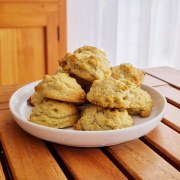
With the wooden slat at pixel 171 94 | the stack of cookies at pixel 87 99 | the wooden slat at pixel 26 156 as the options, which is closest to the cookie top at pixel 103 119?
the stack of cookies at pixel 87 99

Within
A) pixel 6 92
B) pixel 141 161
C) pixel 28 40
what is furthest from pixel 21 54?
pixel 141 161

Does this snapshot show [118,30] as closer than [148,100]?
No

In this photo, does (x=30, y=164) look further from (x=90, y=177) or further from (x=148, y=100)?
(x=148, y=100)

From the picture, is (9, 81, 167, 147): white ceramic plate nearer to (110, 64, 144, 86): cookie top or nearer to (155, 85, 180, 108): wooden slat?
(110, 64, 144, 86): cookie top

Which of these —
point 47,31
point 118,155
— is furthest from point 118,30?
point 118,155

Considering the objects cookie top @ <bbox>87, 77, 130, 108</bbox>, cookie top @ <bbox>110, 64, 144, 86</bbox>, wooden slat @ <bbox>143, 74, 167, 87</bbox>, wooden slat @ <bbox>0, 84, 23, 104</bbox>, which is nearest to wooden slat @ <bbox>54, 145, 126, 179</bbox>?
cookie top @ <bbox>87, 77, 130, 108</bbox>

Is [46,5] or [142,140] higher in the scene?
[46,5]

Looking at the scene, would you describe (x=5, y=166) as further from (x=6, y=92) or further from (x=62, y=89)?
(x=6, y=92)
